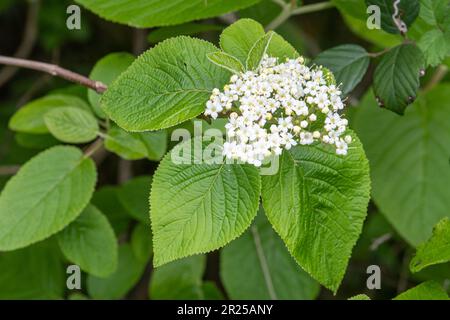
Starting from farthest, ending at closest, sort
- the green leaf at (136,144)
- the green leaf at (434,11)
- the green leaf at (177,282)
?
the green leaf at (177,282) → the green leaf at (136,144) → the green leaf at (434,11)

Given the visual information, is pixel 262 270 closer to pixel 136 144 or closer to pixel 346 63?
pixel 136 144

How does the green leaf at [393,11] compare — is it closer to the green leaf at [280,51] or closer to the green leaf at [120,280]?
the green leaf at [280,51]

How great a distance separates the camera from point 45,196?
1331mm

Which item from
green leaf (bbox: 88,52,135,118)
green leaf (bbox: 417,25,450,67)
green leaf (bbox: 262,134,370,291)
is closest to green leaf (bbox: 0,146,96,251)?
green leaf (bbox: 88,52,135,118)

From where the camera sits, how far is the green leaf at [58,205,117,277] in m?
1.44

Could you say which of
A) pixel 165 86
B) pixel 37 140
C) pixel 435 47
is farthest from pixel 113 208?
pixel 435 47

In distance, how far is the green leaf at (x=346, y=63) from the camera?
1258 mm

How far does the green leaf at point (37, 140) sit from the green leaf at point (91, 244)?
0.30 m

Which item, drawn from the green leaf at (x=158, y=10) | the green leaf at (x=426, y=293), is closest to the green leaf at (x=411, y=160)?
the green leaf at (x=426, y=293)

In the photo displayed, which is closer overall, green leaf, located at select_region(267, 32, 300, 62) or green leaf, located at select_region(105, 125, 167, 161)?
green leaf, located at select_region(267, 32, 300, 62)

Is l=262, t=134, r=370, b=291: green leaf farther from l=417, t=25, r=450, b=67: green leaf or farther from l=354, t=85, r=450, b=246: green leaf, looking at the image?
l=354, t=85, r=450, b=246: green leaf

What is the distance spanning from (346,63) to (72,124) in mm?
609
